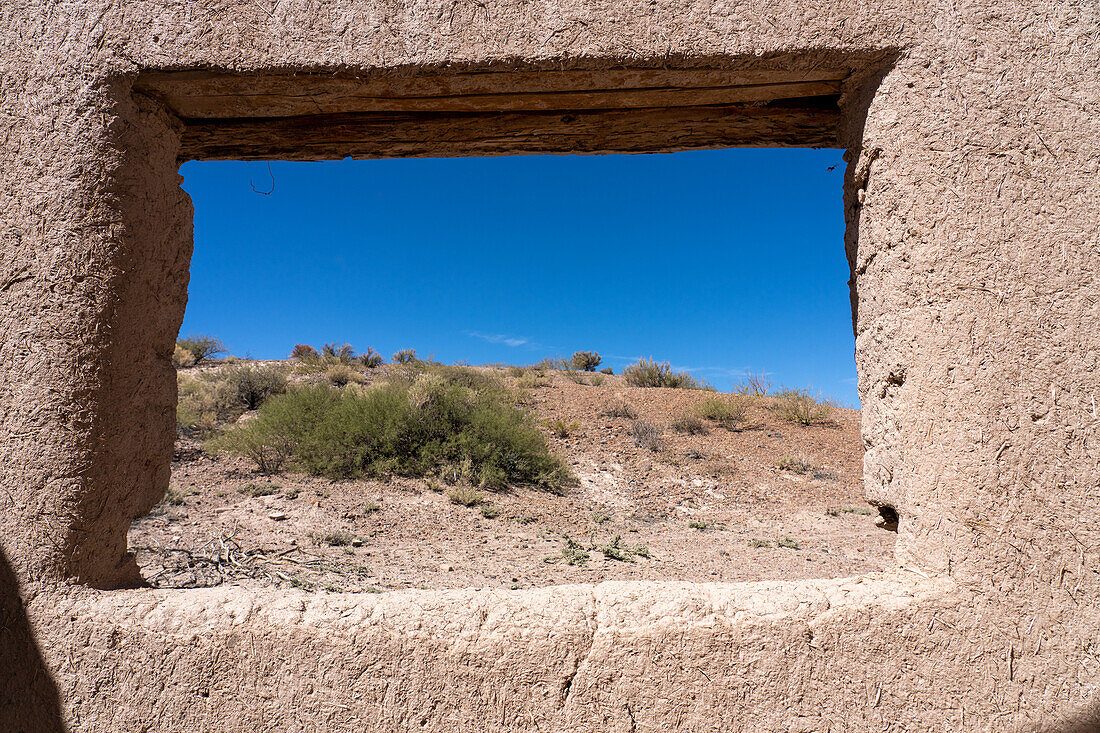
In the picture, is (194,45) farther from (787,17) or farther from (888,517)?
(888,517)

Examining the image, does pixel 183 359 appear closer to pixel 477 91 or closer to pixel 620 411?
pixel 620 411

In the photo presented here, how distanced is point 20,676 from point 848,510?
780cm

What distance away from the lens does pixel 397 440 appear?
7.70 m

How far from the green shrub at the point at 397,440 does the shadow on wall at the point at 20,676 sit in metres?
5.55

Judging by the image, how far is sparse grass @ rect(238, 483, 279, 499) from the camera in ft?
20.8

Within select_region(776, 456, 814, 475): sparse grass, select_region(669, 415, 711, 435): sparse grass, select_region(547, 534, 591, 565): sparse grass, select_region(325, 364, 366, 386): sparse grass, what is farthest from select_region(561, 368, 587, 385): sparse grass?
select_region(547, 534, 591, 565): sparse grass

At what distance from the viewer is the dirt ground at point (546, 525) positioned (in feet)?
15.0

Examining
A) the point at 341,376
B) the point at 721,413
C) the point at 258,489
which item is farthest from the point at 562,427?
the point at 341,376

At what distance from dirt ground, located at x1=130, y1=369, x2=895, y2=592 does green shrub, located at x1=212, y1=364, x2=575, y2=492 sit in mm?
279

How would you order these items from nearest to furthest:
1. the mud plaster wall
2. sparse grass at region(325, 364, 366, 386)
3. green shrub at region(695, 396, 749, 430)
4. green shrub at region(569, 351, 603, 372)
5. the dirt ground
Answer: the mud plaster wall → the dirt ground → green shrub at region(695, 396, 749, 430) → sparse grass at region(325, 364, 366, 386) → green shrub at region(569, 351, 603, 372)

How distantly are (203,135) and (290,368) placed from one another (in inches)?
507

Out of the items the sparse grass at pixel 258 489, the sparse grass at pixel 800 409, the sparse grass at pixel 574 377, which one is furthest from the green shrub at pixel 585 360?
the sparse grass at pixel 258 489

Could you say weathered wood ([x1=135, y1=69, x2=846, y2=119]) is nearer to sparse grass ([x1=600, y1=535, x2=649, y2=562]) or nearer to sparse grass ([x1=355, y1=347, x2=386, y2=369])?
sparse grass ([x1=600, y1=535, x2=649, y2=562])

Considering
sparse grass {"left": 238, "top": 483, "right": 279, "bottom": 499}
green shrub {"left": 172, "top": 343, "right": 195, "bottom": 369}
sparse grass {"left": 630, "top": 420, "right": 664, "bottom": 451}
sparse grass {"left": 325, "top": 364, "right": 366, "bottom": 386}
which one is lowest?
sparse grass {"left": 238, "top": 483, "right": 279, "bottom": 499}
